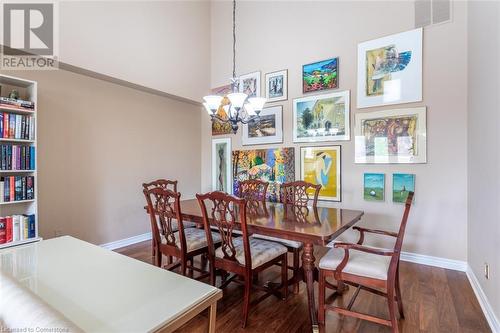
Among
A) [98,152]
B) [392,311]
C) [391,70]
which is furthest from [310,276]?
[98,152]

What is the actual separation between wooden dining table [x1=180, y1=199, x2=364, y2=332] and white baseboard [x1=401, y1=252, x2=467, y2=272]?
137 cm

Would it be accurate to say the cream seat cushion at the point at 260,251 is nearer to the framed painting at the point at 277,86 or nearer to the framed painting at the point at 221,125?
the framed painting at the point at 277,86

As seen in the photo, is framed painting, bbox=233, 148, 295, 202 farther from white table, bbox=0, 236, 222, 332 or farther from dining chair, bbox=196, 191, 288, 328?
white table, bbox=0, 236, 222, 332

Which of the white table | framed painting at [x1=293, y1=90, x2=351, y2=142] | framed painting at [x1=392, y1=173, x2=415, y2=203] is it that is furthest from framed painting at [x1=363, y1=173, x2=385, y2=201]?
the white table

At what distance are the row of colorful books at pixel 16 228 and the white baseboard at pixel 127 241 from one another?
106 centimetres

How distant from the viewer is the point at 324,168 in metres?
3.74

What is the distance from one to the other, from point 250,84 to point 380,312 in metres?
3.71

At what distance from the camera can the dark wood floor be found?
1.91 metres

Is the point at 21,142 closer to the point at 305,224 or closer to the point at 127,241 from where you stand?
the point at 127,241

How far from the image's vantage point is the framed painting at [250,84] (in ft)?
14.4

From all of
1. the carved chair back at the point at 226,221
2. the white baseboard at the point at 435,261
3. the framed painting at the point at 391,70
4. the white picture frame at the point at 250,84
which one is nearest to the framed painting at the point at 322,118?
the framed painting at the point at 391,70

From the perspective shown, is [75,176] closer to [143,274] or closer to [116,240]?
[116,240]

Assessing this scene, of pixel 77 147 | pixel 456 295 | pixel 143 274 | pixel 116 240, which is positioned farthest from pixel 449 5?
pixel 116 240

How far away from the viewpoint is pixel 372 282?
5.77 feet
